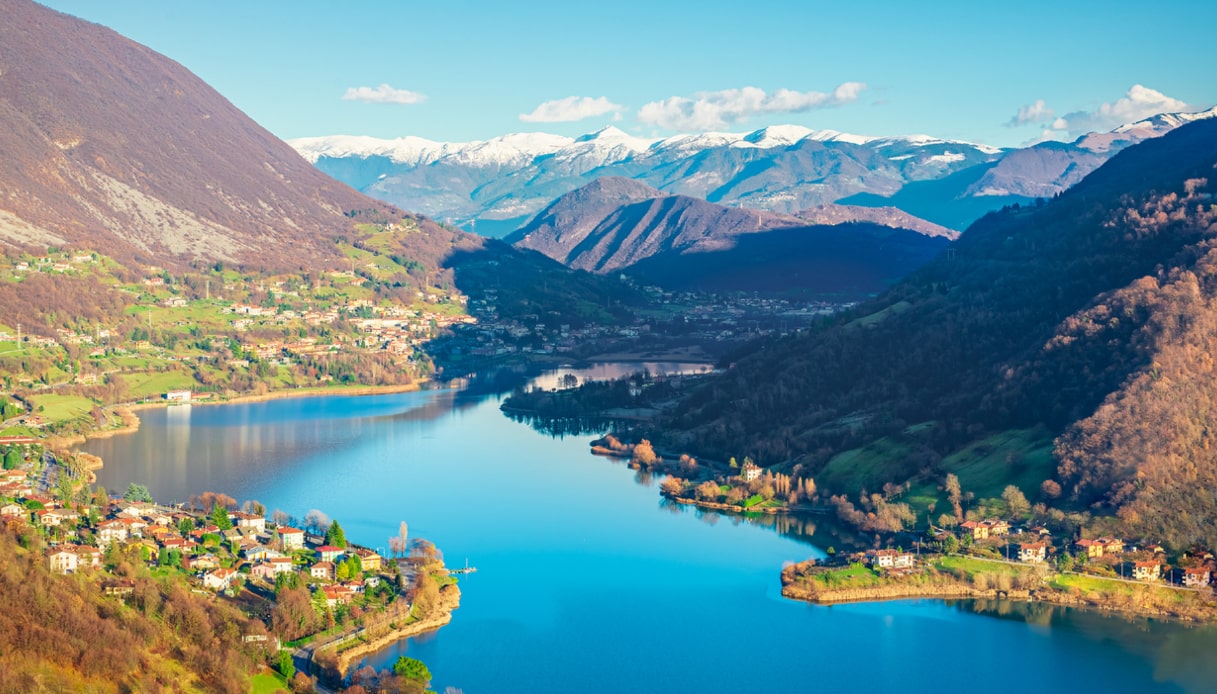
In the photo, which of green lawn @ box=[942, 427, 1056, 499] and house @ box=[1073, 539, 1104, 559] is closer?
house @ box=[1073, 539, 1104, 559]

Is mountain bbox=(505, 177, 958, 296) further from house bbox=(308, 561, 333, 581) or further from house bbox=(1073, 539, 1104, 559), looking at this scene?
house bbox=(308, 561, 333, 581)

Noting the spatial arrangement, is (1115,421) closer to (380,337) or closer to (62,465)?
(62,465)

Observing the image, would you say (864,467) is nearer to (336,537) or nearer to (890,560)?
(890,560)

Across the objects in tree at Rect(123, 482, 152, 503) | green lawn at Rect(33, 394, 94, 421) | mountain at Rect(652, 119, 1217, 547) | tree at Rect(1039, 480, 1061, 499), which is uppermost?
mountain at Rect(652, 119, 1217, 547)

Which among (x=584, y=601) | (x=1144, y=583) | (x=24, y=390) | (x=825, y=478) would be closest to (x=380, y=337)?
(x=24, y=390)

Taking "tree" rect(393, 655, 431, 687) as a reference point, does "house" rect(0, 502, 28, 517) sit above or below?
above

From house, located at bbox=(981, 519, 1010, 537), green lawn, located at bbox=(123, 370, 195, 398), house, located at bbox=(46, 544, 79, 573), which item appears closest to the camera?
house, located at bbox=(46, 544, 79, 573)

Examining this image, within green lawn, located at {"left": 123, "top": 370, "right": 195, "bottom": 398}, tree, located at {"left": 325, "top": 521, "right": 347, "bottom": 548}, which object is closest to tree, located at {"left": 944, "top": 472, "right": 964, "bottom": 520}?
tree, located at {"left": 325, "top": 521, "right": 347, "bottom": 548}
